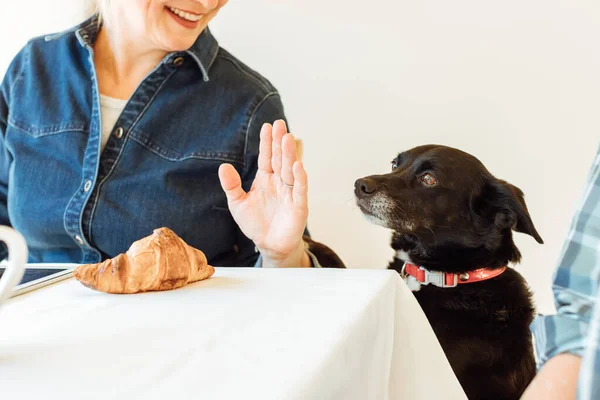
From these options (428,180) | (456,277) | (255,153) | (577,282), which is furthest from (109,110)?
(577,282)

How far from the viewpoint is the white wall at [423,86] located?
1449mm

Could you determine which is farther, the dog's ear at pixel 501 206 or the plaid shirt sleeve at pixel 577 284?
the dog's ear at pixel 501 206

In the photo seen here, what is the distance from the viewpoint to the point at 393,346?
68 cm

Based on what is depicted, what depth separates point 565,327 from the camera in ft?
1.52

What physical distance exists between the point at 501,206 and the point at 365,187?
26cm

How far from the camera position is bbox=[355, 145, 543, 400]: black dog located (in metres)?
1.01

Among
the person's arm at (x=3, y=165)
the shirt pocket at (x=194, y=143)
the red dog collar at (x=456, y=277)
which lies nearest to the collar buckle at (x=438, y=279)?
the red dog collar at (x=456, y=277)

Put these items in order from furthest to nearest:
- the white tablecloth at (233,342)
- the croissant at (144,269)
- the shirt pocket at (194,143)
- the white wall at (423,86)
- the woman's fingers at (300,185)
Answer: the white wall at (423,86) → the shirt pocket at (194,143) → the woman's fingers at (300,185) → the croissant at (144,269) → the white tablecloth at (233,342)

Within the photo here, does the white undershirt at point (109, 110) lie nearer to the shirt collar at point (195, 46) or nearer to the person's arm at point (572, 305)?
the shirt collar at point (195, 46)

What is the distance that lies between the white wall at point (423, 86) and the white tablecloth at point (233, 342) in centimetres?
92

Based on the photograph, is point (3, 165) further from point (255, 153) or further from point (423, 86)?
point (423, 86)

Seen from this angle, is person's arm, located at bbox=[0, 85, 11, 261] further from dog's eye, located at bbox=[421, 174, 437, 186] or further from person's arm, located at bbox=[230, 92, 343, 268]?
dog's eye, located at bbox=[421, 174, 437, 186]

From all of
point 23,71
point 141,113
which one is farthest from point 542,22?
point 23,71

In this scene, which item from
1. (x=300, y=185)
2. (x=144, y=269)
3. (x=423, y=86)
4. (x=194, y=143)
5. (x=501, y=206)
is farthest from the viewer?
(x=423, y=86)
